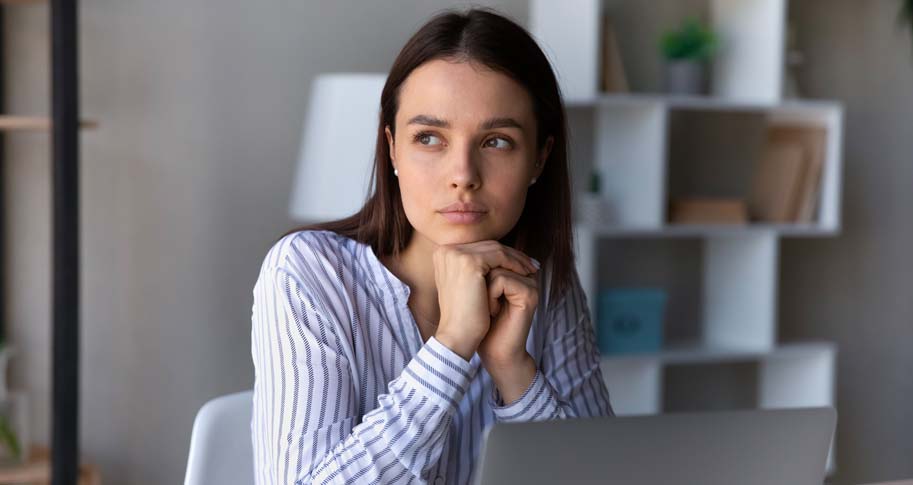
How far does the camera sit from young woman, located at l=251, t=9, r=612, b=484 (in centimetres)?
114

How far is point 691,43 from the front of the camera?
3.17 m

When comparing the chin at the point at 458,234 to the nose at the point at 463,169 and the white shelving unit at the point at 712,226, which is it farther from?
the white shelving unit at the point at 712,226

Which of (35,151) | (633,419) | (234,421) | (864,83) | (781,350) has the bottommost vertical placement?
(781,350)

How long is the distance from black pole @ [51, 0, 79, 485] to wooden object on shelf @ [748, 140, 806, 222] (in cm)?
204

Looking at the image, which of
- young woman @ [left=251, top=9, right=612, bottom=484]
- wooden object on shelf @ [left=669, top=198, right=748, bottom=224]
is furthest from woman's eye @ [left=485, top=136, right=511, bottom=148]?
wooden object on shelf @ [left=669, top=198, right=748, bottom=224]

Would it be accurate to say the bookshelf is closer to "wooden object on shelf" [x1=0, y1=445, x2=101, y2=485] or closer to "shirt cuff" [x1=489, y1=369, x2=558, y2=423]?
"wooden object on shelf" [x1=0, y1=445, x2=101, y2=485]

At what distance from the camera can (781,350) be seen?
10.6ft

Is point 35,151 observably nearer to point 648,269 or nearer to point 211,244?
point 211,244

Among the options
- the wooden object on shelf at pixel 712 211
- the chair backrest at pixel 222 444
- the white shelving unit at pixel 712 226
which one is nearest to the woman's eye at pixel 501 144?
the chair backrest at pixel 222 444

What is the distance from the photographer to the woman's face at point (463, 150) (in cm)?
123

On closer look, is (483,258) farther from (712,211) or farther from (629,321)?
(712,211)

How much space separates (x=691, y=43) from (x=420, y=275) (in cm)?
201

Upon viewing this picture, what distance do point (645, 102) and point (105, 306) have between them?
158 cm

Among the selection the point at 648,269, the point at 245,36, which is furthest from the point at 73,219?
→ the point at 648,269
